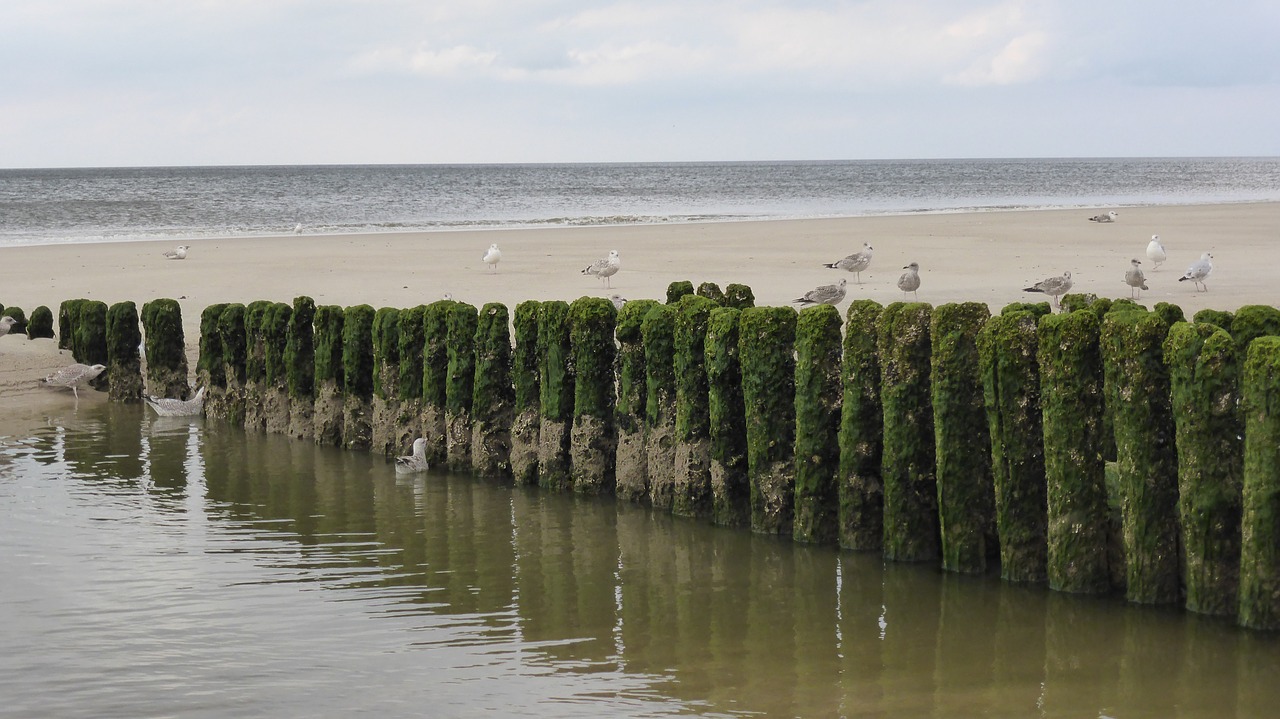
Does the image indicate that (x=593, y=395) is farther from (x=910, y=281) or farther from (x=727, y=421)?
(x=910, y=281)

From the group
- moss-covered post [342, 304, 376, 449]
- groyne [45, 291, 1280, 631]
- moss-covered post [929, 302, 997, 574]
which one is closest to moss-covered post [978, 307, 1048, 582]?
groyne [45, 291, 1280, 631]

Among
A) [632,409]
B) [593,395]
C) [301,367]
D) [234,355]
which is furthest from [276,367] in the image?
[632,409]

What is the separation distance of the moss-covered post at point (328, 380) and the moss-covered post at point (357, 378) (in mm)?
107

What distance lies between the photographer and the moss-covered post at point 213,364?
12016 mm

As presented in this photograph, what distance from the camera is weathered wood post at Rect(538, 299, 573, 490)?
8852mm

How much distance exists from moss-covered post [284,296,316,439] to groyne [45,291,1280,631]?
1.53 ft

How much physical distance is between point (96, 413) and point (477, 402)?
5.19 m

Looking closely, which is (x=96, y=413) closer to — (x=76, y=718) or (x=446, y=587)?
(x=446, y=587)

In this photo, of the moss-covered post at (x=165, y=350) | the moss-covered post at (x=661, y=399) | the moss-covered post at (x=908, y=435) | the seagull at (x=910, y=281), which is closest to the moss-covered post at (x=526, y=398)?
the moss-covered post at (x=661, y=399)

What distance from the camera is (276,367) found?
11414mm

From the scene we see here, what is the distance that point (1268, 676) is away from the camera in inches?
216

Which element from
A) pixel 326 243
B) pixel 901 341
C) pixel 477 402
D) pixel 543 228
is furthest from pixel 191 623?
pixel 543 228

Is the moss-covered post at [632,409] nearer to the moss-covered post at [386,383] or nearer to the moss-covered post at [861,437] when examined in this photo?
the moss-covered post at [861,437]

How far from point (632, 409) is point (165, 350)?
21.3ft
